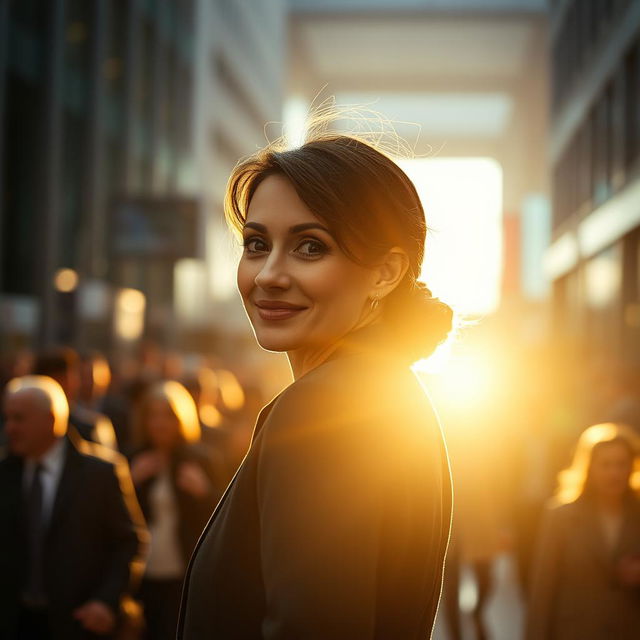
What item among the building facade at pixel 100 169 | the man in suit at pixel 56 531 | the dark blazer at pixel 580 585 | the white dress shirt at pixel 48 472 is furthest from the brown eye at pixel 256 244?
the building facade at pixel 100 169

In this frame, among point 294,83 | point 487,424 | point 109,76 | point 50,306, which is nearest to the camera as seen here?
point 487,424

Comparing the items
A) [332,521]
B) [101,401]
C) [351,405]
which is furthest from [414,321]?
[101,401]

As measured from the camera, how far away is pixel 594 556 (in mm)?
6586

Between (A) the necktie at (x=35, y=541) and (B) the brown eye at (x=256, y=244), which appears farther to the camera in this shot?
(A) the necktie at (x=35, y=541)

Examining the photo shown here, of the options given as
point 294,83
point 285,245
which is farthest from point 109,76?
point 294,83

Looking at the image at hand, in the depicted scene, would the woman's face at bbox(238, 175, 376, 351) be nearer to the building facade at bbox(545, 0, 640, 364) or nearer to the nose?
the nose

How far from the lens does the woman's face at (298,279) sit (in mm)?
2195

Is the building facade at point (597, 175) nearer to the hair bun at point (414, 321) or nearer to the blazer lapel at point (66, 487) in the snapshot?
the blazer lapel at point (66, 487)

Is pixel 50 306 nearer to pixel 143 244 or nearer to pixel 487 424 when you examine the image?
pixel 143 244

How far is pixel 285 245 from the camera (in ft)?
7.26

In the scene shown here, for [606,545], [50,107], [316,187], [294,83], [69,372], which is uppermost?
[294,83]

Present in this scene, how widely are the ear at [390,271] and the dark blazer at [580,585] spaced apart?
455cm

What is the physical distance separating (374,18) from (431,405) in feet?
242

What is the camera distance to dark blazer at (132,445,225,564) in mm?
8102
